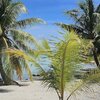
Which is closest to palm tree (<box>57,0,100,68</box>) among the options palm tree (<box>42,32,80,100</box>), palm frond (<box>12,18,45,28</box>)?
palm frond (<box>12,18,45,28</box>)

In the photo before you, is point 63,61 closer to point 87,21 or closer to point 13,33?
point 13,33

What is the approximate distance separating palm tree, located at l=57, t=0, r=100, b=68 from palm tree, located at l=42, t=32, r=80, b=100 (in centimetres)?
2208

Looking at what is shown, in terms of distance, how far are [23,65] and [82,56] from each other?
15.0 metres

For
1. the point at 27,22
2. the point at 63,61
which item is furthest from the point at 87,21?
the point at 63,61

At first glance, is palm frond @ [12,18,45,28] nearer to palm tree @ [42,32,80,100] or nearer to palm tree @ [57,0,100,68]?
palm tree @ [57,0,100,68]

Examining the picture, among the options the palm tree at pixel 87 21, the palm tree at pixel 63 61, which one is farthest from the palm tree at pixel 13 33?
the palm tree at pixel 63 61

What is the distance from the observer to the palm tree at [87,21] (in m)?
33.6

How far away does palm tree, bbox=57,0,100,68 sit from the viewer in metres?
33.6

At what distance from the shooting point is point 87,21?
3406 centimetres

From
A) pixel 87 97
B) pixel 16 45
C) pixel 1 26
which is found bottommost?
pixel 87 97

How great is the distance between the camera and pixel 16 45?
2717cm

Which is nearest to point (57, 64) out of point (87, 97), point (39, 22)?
point (87, 97)

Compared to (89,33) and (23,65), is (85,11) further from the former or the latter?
(23,65)

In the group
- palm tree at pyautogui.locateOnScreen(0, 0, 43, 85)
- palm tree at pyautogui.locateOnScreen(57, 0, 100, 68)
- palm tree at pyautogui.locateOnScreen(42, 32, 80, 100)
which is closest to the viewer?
palm tree at pyautogui.locateOnScreen(42, 32, 80, 100)
